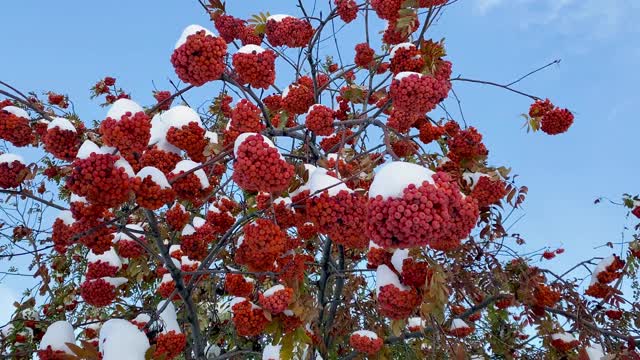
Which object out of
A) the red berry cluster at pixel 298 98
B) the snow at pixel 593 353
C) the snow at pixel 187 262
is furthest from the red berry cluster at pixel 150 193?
the snow at pixel 593 353

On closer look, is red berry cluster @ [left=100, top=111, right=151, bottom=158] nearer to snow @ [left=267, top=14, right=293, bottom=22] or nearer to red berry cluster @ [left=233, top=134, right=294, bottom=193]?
red berry cluster @ [left=233, top=134, right=294, bottom=193]

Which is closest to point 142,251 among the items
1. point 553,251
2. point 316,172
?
point 316,172

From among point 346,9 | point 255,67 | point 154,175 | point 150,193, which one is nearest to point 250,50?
point 255,67

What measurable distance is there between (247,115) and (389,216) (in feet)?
4.86

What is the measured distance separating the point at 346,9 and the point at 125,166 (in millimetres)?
2953

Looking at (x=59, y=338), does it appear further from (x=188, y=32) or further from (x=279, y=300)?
(x=188, y=32)

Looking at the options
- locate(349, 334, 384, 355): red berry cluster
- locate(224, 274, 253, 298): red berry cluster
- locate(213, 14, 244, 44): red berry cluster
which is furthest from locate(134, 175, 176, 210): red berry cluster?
locate(213, 14, 244, 44): red berry cluster

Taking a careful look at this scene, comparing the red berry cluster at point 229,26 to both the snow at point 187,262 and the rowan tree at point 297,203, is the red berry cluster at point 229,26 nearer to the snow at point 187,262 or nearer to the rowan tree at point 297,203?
the rowan tree at point 297,203

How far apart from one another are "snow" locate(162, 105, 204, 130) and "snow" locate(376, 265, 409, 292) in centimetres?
149

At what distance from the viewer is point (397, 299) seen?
323 centimetres

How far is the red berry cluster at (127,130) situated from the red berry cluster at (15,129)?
1.44m

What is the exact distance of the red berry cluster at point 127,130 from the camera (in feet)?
9.39

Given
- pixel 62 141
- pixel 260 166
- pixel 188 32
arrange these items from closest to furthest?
pixel 260 166 < pixel 188 32 < pixel 62 141

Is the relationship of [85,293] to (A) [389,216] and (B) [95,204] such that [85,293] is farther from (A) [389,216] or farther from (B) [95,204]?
(A) [389,216]
